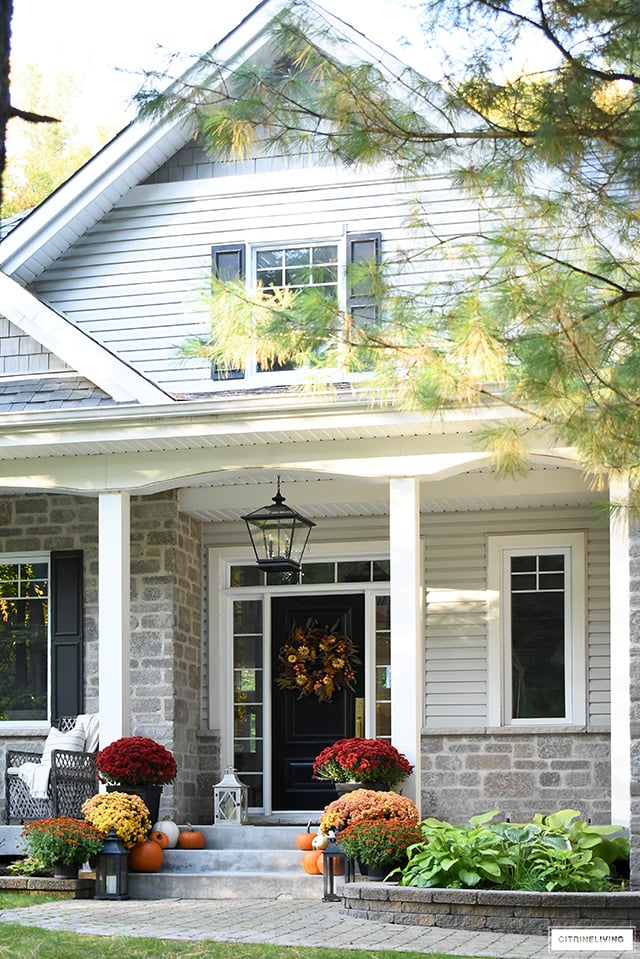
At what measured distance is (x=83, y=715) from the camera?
11.8 meters

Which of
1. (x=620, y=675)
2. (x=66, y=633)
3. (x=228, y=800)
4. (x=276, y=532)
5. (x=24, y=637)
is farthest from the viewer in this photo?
(x=24, y=637)

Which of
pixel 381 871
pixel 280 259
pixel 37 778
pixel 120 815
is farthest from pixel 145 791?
pixel 280 259

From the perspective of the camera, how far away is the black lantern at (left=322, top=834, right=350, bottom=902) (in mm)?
9195

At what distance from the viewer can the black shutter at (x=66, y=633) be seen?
12.1 metres

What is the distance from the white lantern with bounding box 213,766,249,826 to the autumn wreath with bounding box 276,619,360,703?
4.42 feet

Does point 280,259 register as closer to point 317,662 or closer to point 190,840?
point 317,662

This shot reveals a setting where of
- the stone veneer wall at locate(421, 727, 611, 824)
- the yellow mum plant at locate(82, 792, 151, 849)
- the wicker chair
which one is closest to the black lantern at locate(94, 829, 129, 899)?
the yellow mum plant at locate(82, 792, 151, 849)

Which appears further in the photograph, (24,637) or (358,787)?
(24,637)

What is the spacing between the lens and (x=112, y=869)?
31.3 ft

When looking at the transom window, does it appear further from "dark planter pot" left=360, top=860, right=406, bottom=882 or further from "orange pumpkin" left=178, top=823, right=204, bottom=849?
"dark planter pot" left=360, top=860, right=406, bottom=882

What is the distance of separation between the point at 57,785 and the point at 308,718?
307cm

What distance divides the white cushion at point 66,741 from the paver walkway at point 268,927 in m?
2.24

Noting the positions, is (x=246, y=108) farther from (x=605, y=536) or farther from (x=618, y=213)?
(x=605, y=536)

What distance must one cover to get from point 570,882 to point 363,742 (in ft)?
6.46
